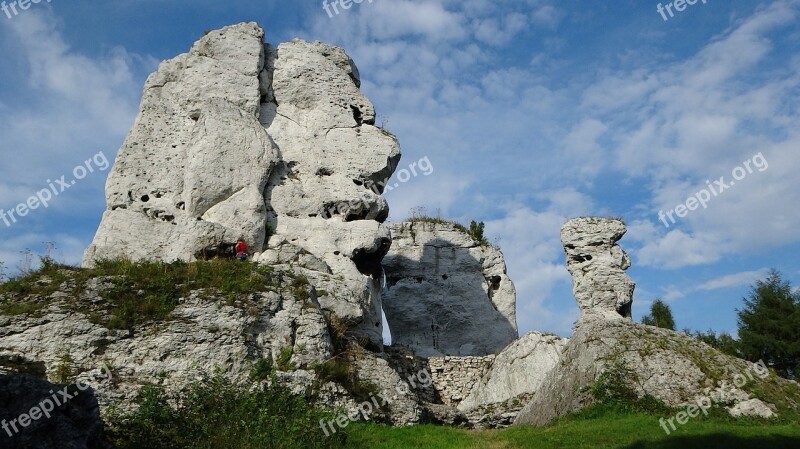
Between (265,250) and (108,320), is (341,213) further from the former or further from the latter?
Result: (108,320)

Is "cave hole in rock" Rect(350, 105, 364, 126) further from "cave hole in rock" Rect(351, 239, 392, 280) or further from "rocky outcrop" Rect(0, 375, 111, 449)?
"rocky outcrop" Rect(0, 375, 111, 449)

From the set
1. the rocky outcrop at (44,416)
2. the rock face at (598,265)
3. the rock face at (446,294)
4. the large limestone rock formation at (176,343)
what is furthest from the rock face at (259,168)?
the rock face at (598,265)

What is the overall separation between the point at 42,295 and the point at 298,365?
6177 mm

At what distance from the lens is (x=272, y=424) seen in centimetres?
1240

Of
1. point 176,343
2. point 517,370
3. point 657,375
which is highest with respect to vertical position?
point 176,343

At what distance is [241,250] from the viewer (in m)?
19.7

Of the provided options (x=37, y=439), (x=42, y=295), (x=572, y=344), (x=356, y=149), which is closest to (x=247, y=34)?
(x=356, y=149)

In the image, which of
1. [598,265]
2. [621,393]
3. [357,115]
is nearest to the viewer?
[621,393]

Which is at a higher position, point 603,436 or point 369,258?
point 369,258

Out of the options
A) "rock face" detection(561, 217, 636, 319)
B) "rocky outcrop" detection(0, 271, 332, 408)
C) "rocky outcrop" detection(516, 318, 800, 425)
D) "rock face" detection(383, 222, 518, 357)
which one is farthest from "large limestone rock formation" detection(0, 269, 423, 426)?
"rock face" detection(561, 217, 636, 319)

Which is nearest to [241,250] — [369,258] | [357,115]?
[369,258]

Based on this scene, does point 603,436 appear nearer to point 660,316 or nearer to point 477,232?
point 477,232

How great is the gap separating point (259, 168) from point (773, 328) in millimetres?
28557

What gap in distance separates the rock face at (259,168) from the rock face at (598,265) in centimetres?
1012
